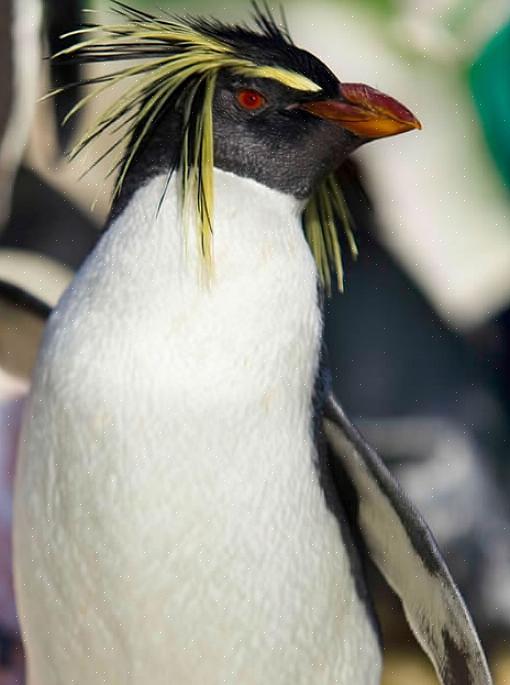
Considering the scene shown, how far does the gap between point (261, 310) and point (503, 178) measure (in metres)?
0.50

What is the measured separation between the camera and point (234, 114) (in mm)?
848

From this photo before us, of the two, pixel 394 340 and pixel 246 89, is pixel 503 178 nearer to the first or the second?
pixel 394 340

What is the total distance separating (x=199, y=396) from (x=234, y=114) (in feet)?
0.89

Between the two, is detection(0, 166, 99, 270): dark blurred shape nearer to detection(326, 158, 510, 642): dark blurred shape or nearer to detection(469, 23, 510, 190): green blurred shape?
detection(326, 158, 510, 642): dark blurred shape

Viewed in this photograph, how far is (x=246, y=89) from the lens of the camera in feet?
2.77

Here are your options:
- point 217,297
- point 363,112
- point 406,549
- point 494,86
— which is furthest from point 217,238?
point 494,86

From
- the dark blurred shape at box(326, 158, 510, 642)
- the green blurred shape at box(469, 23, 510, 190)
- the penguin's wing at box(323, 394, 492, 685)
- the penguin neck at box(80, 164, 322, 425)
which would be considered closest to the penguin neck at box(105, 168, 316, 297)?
the penguin neck at box(80, 164, 322, 425)

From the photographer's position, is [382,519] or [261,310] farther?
[382,519]

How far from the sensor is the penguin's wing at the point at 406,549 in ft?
3.04

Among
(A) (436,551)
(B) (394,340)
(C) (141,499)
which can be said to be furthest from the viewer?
(B) (394,340)

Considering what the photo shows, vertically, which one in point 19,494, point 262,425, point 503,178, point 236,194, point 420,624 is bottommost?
point 19,494

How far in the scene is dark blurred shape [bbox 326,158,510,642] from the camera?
3.77 feet

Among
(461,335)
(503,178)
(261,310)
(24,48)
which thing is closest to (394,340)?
(461,335)

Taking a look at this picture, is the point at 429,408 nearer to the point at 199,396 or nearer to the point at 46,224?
the point at 199,396
